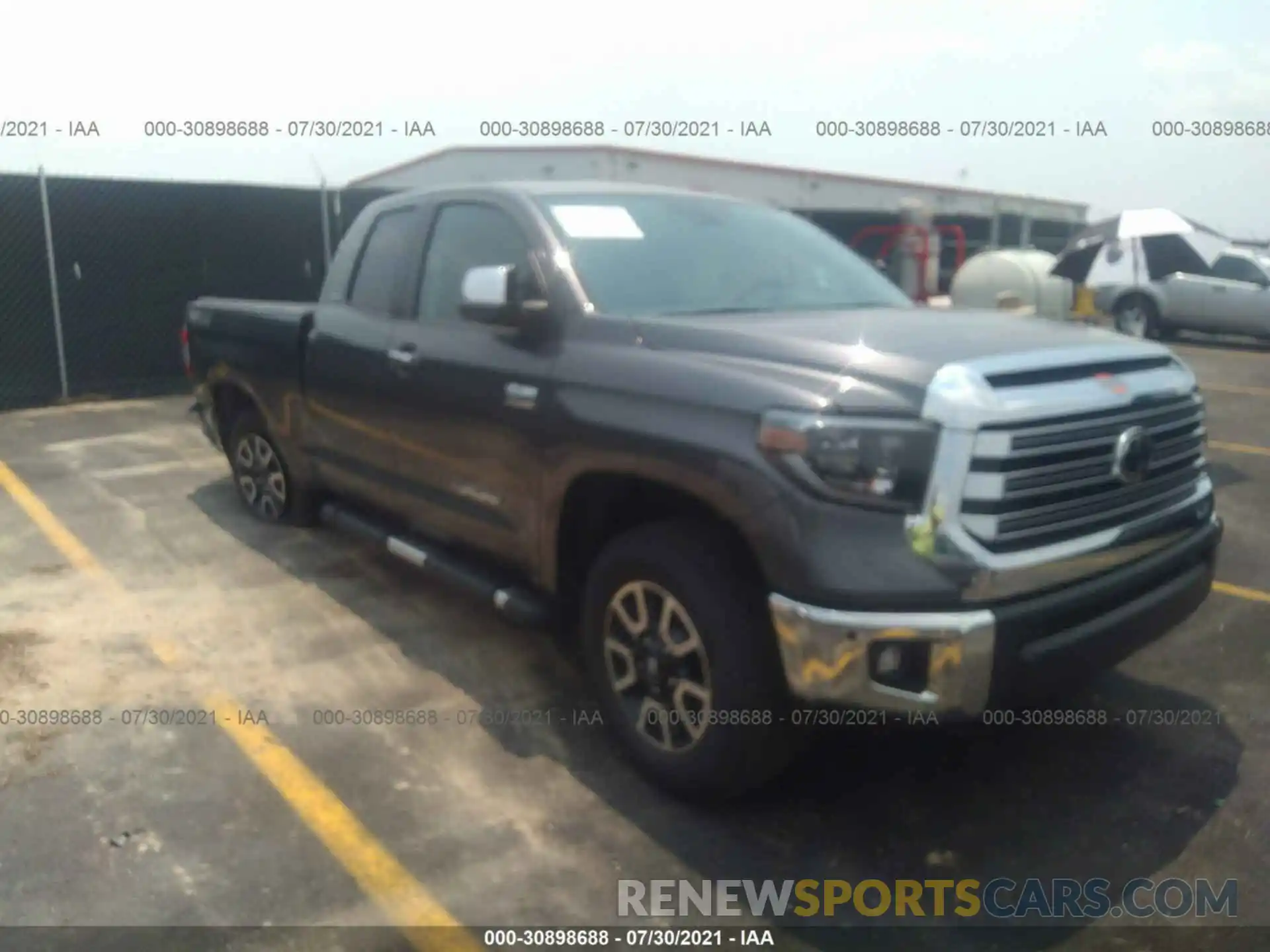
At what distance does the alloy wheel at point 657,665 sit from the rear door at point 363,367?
1552mm

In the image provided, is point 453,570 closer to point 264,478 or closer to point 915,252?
point 264,478

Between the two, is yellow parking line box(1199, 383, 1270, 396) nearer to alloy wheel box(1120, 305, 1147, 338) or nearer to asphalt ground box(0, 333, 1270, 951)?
alloy wheel box(1120, 305, 1147, 338)

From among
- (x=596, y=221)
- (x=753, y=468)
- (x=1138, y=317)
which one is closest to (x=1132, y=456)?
(x=753, y=468)

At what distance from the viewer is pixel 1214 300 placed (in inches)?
655

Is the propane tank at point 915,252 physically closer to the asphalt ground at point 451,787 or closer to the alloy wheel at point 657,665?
the asphalt ground at point 451,787

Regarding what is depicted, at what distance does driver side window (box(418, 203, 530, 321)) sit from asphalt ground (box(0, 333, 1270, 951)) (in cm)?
143

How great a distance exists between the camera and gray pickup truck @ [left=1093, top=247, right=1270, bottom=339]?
16.4 meters

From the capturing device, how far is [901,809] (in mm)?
3268

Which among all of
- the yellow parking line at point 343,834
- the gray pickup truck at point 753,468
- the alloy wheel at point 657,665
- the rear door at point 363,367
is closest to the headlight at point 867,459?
the gray pickup truck at point 753,468

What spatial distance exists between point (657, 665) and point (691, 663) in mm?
133

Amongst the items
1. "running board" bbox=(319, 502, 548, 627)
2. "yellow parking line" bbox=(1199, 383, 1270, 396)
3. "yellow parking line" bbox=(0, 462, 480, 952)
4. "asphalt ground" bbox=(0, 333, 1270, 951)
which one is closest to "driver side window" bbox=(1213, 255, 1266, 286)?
"yellow parking line" bbox=(1199, 383, 1270, 396)

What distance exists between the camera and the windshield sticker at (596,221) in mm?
3863

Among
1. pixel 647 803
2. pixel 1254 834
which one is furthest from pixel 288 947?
pixel 1254 834

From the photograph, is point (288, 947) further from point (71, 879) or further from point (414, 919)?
point (71, 879)
